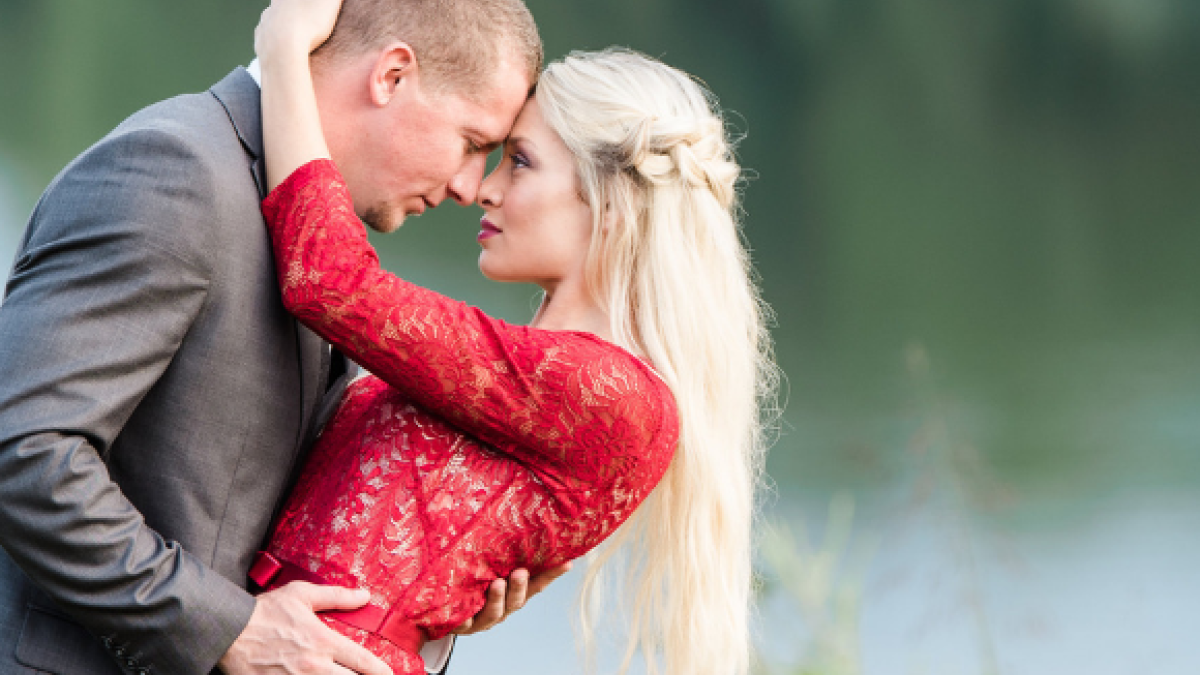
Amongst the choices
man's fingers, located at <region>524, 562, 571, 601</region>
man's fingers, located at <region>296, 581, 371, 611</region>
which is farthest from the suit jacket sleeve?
man's fingers, located at <region>524, 562, 571, 601</region>

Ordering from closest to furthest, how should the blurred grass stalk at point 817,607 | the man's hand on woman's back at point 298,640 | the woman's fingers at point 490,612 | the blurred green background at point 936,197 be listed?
the man's hand on woman's back at point 298,640, the woman's fingers at point 490,612, the blurred grass stalk at point 817,607, the blurred green background at point 936,197

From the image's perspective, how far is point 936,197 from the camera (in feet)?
19.3

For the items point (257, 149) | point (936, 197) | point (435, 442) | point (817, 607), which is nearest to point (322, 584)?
point (435, 442)

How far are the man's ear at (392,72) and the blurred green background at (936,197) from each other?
3708 mm

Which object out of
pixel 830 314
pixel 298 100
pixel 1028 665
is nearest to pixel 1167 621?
pixel 1028 665

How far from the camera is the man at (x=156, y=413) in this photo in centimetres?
140

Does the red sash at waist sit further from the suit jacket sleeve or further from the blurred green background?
the blurred green background

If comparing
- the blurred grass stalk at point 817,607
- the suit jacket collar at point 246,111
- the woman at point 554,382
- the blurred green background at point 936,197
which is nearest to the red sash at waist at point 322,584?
the woman at point 554,382

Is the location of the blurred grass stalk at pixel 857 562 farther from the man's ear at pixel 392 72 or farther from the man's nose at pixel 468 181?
the man's ear at pixel 392 72

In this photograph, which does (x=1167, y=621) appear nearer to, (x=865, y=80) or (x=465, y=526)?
(x=865, y=80)

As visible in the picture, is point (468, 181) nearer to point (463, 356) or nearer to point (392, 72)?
point (392, 72)

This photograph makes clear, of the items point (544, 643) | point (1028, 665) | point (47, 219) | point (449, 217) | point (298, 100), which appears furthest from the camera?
point (449, 217)

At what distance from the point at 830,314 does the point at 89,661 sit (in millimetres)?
4763

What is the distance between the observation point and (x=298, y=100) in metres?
1.69
